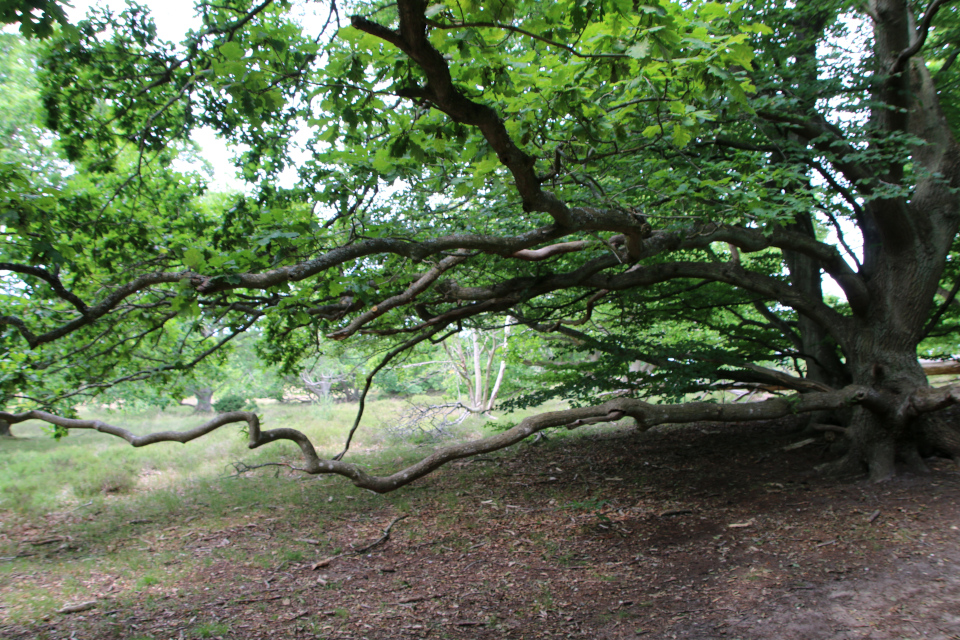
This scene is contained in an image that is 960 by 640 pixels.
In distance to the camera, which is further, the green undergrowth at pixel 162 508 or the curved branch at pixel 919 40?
the green undergrowth at pixel 162 508

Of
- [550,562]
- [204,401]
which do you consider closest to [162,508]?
[550,562]

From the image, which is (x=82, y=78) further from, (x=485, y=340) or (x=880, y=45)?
(x=485, y=340)

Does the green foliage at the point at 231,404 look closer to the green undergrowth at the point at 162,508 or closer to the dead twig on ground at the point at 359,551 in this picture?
the green undergrowth at the point at 162,508

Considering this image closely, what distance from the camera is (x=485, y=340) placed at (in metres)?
17.5

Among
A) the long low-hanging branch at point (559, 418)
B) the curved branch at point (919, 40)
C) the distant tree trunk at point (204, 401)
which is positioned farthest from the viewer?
the distant tree trunk at point (204, 401)

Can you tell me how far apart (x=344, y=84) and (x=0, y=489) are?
437 inches

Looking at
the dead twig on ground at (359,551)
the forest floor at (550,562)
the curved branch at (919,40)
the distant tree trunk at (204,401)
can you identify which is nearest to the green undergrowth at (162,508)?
the forest floor at (550,562)

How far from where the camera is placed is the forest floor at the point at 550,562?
14.3 ft

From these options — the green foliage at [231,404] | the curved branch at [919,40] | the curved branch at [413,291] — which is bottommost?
the green foliage at [231,404]

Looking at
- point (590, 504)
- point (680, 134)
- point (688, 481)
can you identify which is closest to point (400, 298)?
point (680, 134)

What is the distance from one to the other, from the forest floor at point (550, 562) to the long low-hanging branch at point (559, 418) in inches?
36.0

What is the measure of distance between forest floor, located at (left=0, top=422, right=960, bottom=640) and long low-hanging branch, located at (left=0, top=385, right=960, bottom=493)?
914 millimetres

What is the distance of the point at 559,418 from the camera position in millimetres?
6441

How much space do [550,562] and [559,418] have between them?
1.57 meters
